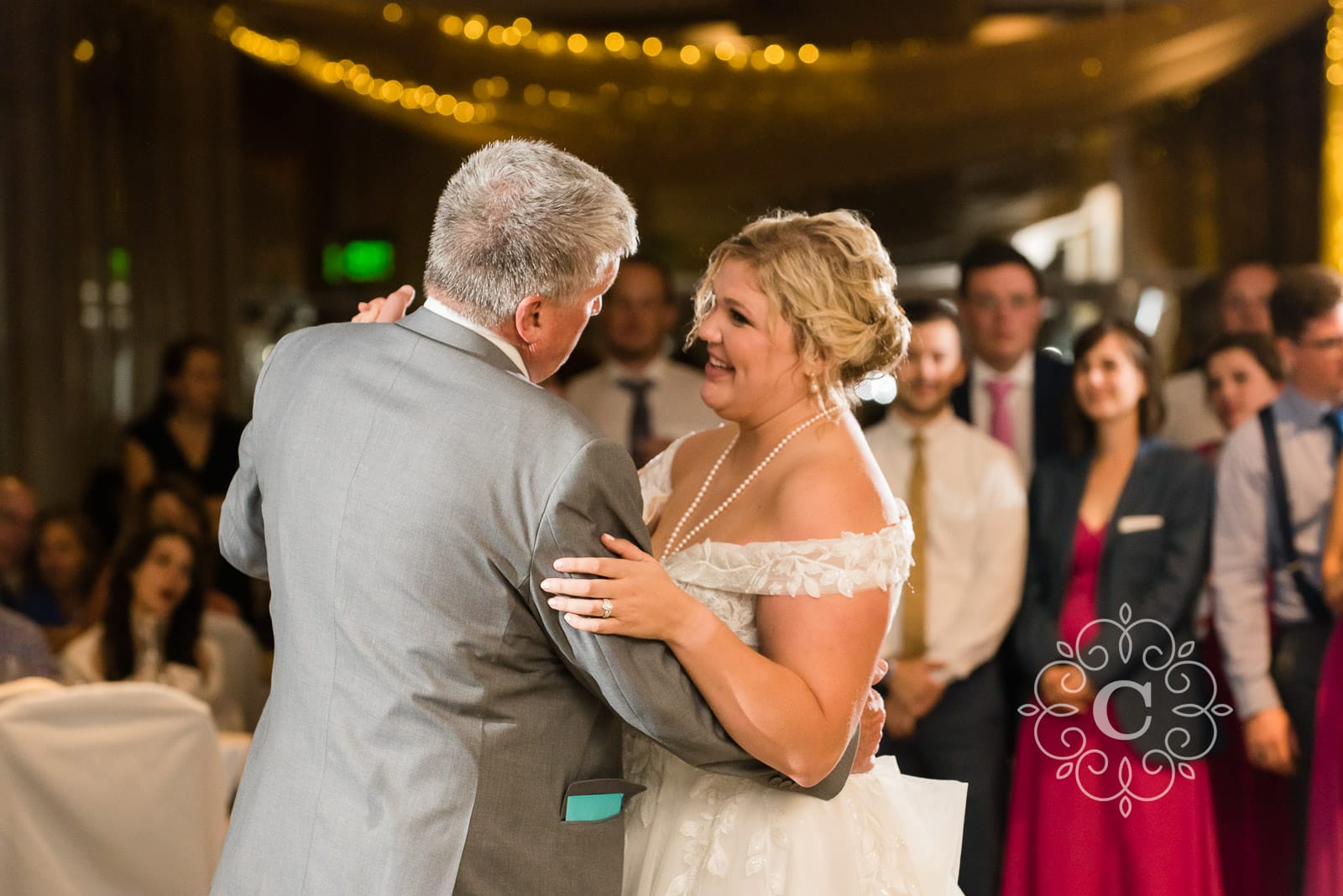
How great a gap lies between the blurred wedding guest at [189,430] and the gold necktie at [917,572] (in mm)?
2255

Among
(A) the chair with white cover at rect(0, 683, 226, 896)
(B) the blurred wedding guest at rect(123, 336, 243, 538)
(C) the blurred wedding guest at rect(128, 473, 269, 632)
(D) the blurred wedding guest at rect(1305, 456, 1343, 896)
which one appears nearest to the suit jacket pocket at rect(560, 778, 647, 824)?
(A) the chair with white cover at rect(0, 683, 226, 896)

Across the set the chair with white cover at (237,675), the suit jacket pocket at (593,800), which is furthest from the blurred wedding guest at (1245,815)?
the chair with white cover at (237,675)

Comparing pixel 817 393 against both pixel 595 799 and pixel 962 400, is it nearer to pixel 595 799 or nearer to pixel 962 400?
pixel 595 799

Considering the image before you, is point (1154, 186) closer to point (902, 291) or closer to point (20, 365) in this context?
point (902, 291)

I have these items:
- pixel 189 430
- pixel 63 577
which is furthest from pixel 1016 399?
pixel 63 577

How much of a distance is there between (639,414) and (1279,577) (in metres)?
1.74

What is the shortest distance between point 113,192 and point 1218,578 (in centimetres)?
378

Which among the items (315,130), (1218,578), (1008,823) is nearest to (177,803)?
(1008,823)

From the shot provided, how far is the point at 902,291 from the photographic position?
3.89 m

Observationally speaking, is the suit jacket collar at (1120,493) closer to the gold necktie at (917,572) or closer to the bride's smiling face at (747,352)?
the gold necktie at (917,572)

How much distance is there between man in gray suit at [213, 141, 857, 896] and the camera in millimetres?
1319

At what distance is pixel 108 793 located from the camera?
2.44 metres

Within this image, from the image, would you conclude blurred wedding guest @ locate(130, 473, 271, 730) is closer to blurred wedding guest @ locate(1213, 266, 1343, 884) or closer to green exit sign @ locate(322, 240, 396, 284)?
green exit sign @ locate(322, 240, 396, 284)

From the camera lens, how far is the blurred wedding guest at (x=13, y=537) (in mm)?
4039
